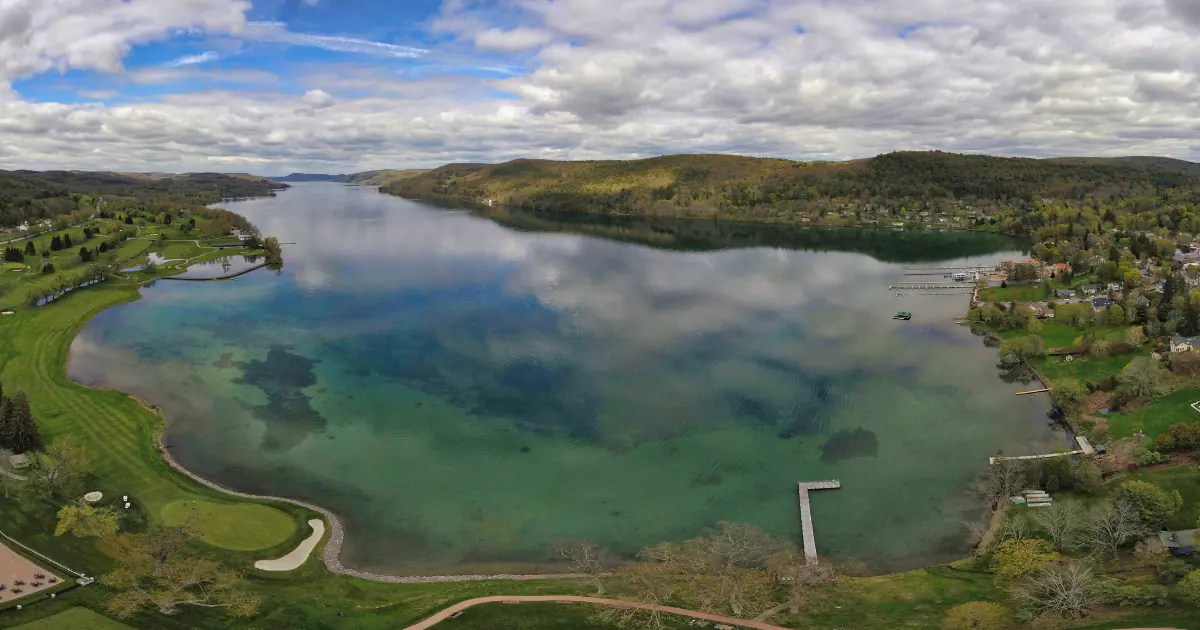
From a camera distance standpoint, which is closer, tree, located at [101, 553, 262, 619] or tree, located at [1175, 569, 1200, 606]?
tree, located at [1175, 569, 1200, 606]

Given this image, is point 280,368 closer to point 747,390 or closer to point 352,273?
point 747,390

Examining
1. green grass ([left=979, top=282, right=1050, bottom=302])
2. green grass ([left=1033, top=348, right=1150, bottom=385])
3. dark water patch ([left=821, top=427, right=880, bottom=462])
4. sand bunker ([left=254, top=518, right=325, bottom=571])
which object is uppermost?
green grass ([left=979, top=282, right=1050, bottom=302])

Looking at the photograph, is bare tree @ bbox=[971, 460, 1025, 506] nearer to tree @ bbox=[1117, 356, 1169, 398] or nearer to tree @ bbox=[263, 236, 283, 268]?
tree @ bbox=[1117, 356, 1169, 398]

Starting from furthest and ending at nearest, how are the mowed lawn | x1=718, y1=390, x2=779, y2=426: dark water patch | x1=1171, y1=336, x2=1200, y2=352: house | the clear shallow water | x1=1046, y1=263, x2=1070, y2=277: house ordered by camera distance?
x1=1046, y1=263, x2=1070, y2=277: house → x1=1171, y1=336, x2=1200, y2=352: house → x1=718, y1=390, x2=779, y2=426: dark water patch → the clear shallow water → the mowed lawn

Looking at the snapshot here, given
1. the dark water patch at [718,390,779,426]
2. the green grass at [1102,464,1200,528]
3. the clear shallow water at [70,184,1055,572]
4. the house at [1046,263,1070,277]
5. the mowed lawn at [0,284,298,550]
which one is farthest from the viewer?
the house at [1046,263,1070,277]

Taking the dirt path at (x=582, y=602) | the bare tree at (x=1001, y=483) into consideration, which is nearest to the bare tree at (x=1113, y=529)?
the bare tree at (x=1001, y=483)

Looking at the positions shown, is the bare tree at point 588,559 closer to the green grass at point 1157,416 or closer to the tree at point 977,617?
the tree at point 977,617

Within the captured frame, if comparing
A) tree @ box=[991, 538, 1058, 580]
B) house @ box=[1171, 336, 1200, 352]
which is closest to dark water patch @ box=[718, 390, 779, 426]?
tree @ box=[991, 538, 1058, 580]
